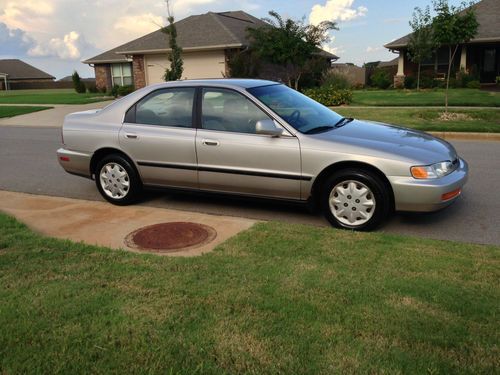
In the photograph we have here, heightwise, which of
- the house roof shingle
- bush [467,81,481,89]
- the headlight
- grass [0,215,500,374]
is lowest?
grass [0,215,500,374]

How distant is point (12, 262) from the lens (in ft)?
13.7

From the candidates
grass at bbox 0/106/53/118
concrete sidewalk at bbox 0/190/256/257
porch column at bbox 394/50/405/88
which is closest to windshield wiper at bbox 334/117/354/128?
concrete sidewalk at bbox 0/190/256/257

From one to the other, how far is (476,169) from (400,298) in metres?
5.69

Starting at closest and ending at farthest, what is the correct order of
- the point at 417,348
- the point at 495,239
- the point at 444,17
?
1. the point at 417,348
2. the point at 495,239
3. the point at 444,17

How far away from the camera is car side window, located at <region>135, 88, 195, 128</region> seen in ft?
19.7

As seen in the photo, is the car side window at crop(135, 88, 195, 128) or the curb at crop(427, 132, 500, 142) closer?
the car side window at crop(135, 88, 195, 128)

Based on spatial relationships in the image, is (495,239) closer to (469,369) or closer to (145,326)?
(469,369)

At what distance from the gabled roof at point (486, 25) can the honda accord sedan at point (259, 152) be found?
87.2ft

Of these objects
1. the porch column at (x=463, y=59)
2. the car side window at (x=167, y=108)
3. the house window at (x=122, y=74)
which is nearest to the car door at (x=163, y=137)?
the car side window at (x=167, y=108)

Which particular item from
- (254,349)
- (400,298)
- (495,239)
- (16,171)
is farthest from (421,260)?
(16,171)

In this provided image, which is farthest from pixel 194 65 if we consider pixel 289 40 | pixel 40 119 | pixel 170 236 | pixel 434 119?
pixel 170 236

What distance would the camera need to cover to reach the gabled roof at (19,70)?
69.6 metres

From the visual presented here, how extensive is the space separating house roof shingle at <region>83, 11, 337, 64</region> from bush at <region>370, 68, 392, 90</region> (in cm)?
830

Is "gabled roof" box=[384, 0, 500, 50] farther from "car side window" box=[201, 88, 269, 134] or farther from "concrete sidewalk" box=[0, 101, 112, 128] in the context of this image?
"car side window" box=[201, 88, 269, 134]
